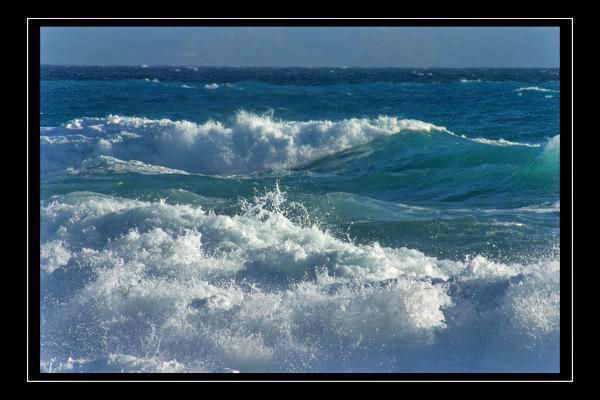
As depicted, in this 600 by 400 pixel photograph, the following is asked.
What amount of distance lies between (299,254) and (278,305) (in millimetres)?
1207

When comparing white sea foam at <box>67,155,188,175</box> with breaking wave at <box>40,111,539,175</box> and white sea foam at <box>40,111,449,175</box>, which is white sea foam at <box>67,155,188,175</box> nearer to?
breaking wave at <box>40,111,539,175</box>

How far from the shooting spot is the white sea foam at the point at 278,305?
19.0ft

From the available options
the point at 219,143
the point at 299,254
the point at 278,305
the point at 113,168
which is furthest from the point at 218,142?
the point at 278,305

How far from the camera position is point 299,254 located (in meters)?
7.45

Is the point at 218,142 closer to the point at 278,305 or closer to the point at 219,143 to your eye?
the point at 219,143

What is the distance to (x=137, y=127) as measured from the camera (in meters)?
18.1

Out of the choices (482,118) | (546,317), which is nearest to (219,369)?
(546,317)

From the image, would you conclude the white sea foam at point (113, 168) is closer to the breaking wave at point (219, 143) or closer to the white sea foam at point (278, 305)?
the breaking wave at point (219, 143)

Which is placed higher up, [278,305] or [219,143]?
[219,143]

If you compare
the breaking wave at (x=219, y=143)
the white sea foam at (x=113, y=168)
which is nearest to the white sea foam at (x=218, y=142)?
the breaking wave at (x=219, y=143)

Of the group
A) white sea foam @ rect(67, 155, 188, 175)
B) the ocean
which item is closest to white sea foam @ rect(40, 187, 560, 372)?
the ocean

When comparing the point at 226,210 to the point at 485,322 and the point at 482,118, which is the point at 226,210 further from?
the point at 482,118

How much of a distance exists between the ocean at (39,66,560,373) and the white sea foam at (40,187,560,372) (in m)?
0.02
